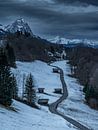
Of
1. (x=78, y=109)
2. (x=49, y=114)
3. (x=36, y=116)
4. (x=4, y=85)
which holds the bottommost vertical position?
(x=78, y=109)

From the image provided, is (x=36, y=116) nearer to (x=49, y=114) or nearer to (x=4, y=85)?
(x=4, y=85)

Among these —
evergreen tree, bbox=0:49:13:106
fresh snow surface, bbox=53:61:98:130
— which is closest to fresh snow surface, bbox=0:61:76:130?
evergreen tree, bbox=0:49:13:106

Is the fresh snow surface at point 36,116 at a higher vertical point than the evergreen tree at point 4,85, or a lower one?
lower

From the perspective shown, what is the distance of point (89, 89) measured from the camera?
103250 mm

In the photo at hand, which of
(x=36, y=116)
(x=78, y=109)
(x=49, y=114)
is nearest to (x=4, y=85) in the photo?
(x=36, y=116)

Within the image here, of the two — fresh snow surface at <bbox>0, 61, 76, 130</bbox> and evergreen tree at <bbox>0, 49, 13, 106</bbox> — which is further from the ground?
evergreen tree at <bbox>0, 49, 13, 106</bbox>

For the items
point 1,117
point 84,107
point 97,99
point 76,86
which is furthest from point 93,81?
point 1,117

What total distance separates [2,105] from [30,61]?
140593 mm

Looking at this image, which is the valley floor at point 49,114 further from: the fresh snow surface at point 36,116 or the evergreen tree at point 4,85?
Result: the evergreen tree at point 4,85

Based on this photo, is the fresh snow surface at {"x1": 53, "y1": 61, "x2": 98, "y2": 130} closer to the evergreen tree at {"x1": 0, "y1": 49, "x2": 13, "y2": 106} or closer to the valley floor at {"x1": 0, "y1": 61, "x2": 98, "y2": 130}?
the valley floor at {"x1": 0, "y1": 61, "x2": 98, "y2": 130}

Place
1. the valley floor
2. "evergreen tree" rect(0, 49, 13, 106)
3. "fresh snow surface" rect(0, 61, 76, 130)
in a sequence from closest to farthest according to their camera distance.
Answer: "fresh snow surface" rect(0, 61, 76, 130) → the valley floor → "evergreen tree" rect(0, 49, 13, 106)

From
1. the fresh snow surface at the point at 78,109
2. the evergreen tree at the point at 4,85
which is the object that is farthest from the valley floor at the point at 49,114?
the evergreen tree at the point at 4,85

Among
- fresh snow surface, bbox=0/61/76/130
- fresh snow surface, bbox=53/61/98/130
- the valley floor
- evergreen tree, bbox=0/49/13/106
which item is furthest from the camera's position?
fresh snow surface, bbox=53/61/98/130

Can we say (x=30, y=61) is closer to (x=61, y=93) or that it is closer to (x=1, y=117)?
(x=61, y=93)
